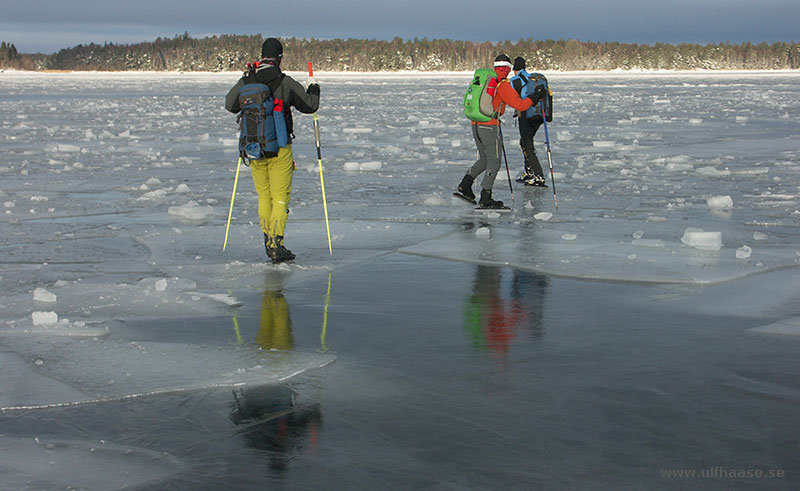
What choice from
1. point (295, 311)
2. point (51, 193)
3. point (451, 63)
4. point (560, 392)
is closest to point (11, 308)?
point (295, 311)

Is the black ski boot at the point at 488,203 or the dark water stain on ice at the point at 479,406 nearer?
the dark water stain on ice at the point at 479,406

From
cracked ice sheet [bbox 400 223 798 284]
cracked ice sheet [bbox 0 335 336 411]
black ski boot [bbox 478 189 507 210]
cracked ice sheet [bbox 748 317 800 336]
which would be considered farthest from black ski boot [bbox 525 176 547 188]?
cracked ice sheet [bbox 0 335 336 411]

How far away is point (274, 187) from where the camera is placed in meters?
8.00

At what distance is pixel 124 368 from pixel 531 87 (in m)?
9.14

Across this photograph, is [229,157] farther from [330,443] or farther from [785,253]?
[330,443]

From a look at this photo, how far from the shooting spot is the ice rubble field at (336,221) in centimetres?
657

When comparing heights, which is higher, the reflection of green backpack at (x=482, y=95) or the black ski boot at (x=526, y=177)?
the reflection of green backpack at (x=482, y=95)

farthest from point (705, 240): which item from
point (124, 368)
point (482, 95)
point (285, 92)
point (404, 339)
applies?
point (124, 368)

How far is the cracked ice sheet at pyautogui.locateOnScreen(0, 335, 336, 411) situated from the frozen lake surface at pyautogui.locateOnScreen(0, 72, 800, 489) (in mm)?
19

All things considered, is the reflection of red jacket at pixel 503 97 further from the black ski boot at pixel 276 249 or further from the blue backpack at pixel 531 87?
the black ski boot at pixel 276 249

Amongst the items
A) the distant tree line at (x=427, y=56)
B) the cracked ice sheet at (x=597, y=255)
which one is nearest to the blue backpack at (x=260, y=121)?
the cracked ice sheet at (x=597, y=255)

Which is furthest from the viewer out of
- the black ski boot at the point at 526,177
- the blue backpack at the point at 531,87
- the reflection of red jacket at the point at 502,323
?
the black ski boot at the point at 526,177

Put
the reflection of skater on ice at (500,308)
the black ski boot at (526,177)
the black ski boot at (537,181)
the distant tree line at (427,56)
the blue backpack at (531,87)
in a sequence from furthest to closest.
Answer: the distant tree line at (427,56)
the black ski boot at (526,177)
the black ski boot at (537,181)
the blue backpack at (531,87)
the reflection of skater on ice at (500,308)

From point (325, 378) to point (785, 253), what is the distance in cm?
518
